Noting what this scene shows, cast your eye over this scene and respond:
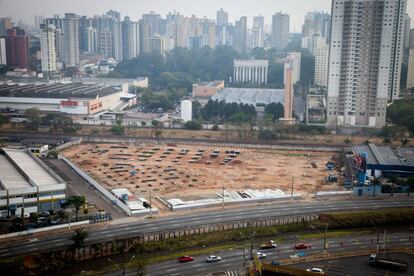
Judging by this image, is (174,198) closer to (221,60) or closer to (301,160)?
(301,160)

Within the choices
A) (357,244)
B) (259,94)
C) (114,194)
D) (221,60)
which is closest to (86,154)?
(114,194)

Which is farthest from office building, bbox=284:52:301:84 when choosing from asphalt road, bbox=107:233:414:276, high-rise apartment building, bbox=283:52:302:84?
asphalt road, bbox=107:233:414:276

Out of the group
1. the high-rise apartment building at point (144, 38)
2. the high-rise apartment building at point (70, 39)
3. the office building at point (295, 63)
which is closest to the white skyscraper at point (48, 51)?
the high-rise apartment building at point (70, 39)

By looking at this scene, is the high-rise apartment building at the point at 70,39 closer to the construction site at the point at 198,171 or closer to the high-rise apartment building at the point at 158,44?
the high-rise apartment building at the point at 158,44

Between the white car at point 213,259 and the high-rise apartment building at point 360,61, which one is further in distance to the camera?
the high-rise apartment building at point 360,61

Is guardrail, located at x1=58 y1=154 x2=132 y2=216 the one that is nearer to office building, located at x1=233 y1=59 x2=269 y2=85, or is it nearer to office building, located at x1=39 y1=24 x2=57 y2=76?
office building, located at x1=39 y1=24 x2=57 y2=76

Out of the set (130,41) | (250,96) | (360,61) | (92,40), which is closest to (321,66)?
(250,96)
